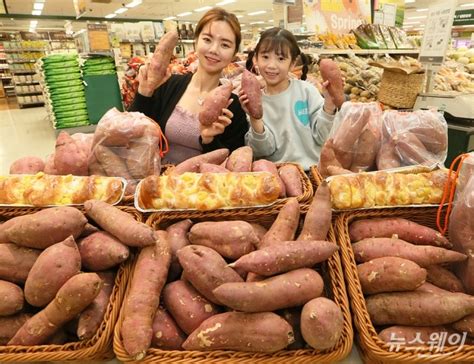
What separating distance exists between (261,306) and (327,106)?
4.51 feet

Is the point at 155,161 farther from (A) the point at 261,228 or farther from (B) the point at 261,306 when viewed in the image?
(B) the point at 261,306

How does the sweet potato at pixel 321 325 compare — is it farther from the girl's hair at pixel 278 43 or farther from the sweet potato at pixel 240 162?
the girl's hair at pixel 278 43

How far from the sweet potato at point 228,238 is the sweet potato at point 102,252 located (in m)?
0.24

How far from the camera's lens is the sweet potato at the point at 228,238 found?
3.66 feet

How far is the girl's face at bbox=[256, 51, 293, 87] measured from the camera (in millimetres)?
2061

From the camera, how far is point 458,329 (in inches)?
39.0

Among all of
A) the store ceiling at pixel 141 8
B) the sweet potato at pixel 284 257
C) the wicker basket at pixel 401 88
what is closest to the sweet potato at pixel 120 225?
the sweet potato at pixel 284 257

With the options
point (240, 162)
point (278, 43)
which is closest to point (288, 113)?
point (278, 43)

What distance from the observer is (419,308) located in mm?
992

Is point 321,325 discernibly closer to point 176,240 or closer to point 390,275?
point 390,275

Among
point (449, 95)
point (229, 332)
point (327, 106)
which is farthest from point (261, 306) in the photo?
point (449, 95)

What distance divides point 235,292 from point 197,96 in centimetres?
151

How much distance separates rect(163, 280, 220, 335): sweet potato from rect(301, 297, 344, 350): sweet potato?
0.90 feet

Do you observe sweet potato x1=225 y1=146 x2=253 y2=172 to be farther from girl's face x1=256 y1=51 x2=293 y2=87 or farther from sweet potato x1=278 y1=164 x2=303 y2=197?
girl's face x1=256 y1=51 x2=293 y2=87
